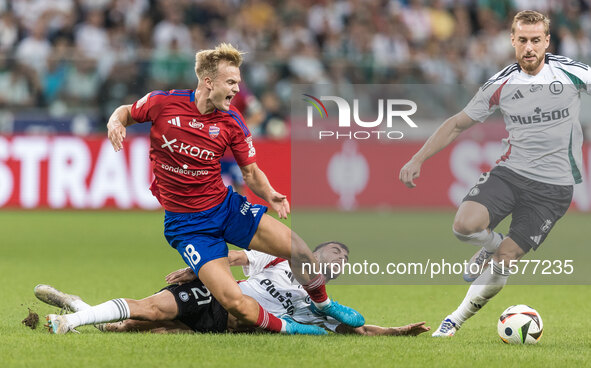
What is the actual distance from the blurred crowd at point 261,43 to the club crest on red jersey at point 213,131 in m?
7.17

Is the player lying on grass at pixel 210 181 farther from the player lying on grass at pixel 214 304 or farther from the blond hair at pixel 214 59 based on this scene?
the player lying on grass at pixel 214 304

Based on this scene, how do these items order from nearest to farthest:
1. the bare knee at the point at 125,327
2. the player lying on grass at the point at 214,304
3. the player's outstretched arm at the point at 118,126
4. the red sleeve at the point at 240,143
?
the player's outstretched arm at the point at 118,126
the player lying on grass at the point at 214,304
the bare knee at the point at 125,327
the red sleeve at the point at 240,143

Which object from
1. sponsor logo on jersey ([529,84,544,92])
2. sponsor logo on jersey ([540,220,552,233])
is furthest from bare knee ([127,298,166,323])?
sponsor logo on jersey ([529,84,544,92])

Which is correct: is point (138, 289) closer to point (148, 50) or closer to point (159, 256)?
point (159, 256)

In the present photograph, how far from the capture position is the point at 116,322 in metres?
7.08

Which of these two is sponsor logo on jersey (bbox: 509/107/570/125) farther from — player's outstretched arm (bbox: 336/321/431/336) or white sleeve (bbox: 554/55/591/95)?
player's outstretched arm (bbox: 336/321/431/336)

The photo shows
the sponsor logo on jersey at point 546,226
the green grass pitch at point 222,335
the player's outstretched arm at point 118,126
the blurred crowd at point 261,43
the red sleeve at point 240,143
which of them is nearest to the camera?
the green grass pitch at point 222,335

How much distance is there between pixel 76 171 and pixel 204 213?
1015cm

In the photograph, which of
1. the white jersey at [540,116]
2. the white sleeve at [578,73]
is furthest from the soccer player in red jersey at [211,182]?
the white sleeve at [578,73]

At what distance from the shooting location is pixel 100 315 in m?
6.70

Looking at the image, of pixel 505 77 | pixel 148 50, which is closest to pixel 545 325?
pixel 505 77

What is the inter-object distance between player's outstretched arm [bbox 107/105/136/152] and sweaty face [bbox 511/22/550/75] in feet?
10.0

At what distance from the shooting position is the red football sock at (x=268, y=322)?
6828mm

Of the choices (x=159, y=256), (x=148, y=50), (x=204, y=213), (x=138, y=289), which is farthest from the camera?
(x=148, y=50)
